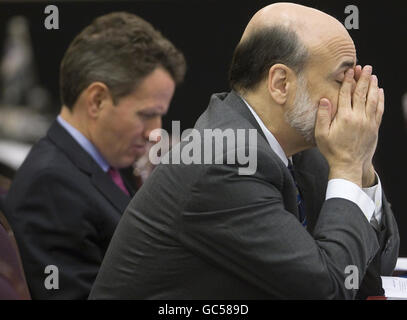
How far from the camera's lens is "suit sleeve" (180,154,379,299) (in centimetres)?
138

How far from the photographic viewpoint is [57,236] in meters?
2.05

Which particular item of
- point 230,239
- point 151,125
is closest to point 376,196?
point 230,239

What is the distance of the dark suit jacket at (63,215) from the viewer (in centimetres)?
204

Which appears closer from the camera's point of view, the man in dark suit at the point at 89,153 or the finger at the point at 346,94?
the finger at the point at 346,94

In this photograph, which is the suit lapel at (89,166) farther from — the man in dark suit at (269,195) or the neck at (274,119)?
the neck at (274,119)

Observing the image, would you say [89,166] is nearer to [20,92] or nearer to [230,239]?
[230,239]

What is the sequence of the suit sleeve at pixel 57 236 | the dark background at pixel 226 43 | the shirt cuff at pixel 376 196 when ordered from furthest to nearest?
the dark background at pixel 226 43
the suit sleeve at pixel 57 236
the shirt cuff at pixel 376 196

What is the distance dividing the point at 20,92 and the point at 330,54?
232 cm

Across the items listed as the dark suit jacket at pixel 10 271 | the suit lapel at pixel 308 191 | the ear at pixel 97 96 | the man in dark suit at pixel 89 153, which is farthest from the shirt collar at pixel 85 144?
the suit lapel at pixel 308 191

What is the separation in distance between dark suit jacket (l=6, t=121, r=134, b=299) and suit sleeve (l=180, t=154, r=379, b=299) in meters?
0.68

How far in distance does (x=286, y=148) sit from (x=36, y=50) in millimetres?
2098

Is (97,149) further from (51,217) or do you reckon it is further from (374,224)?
(374,224)

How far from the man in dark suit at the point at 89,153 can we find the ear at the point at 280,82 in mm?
767

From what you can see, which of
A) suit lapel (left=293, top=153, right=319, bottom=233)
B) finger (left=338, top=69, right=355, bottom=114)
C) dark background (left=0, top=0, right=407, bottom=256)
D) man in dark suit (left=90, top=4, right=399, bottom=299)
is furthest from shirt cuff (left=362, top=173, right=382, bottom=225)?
dark background (left=0, top=0, right=407, bottom=256)
